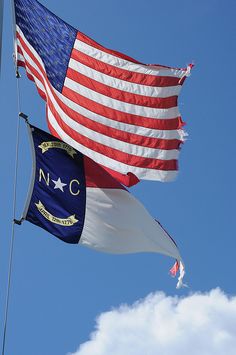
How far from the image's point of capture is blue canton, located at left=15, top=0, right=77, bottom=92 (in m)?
12.5

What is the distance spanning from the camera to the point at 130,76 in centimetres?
1377

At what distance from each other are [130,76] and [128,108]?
744 mm

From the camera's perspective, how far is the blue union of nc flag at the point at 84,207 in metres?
10.5

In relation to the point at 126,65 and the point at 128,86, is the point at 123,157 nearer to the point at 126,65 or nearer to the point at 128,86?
the point at 128,86

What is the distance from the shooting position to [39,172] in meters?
10.6

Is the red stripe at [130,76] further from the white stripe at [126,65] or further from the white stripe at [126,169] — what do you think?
the white stripe at [126,169]

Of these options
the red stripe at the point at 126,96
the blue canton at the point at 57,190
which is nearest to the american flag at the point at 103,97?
the red stripe at the point at 126,96

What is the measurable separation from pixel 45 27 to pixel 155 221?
427 centimetres

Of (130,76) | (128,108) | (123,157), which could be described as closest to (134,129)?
(128,108)

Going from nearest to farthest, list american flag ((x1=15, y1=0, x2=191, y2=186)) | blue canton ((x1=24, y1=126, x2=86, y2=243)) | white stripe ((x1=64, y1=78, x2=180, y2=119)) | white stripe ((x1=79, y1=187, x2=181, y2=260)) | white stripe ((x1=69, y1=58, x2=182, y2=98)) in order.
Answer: blue canton ((x1=24, y1=126, x2=86, y2=243)) → white stripe ((x1=79, y1=187, x2=181, y2=260)) → american flag ((x1=15, y1=0, x2=191, y2=186)) → white stripe ((x1=64, y1=78, x2=180, y2=119)) → white stripe ((x1=69, y1=58, x2=182, y2=98))

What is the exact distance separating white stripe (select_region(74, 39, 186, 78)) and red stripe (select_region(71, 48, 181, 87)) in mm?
66

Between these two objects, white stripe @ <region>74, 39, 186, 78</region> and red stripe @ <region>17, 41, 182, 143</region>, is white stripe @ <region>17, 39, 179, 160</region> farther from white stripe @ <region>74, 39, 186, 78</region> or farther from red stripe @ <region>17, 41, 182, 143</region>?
white stripe @ <region>74, 39, 186, 78</region>

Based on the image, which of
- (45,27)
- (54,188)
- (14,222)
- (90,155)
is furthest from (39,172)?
(45,27)

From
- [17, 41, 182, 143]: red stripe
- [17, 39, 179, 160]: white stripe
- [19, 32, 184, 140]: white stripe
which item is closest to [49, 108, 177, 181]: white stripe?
[17, 39, 179, 160]: white stripe
